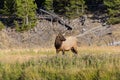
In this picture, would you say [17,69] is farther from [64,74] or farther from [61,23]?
[61,23]

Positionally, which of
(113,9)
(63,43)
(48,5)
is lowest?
(48,5)

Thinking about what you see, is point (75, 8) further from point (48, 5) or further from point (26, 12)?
point (26, 12)

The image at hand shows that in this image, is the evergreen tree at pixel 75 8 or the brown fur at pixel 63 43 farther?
the evergreen tree at pixel 75 8

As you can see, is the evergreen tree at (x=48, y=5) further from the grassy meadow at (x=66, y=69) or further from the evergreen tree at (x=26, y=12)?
the grassy meadow at (x=66, y=69)

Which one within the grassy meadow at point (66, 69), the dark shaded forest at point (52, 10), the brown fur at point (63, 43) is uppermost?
the grassy meadow at point (66, 69)

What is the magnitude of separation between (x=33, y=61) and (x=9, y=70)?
127 centimetres

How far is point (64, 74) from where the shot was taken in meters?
15.1

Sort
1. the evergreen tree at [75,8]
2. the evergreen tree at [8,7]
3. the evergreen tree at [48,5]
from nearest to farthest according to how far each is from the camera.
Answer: the evergreen tree at [75,8] → the evergreen tree at [8,7] → the evergreen tree at [48,5]

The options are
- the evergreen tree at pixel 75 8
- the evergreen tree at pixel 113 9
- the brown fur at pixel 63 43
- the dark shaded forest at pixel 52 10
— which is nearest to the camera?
the brown fur at pixel 63 43

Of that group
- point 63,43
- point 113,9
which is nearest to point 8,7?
point 113,9

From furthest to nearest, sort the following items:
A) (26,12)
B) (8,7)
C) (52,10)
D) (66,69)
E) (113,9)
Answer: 1. (52,10)
2. (8,7)
3. (26,12)
4. (113,9)
5. (66,69)

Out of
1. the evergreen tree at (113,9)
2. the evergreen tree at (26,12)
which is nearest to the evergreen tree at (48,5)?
the evergreen tree at (26,12)

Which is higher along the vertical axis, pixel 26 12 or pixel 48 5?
pixel 48 5

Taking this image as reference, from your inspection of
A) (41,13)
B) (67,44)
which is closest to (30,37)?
(41,13)
